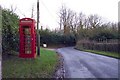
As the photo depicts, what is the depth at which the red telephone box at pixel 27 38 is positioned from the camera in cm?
1470

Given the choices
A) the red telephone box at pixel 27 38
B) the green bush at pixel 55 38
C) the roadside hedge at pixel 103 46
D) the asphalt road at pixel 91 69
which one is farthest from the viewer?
the green bush at pixel 55 38

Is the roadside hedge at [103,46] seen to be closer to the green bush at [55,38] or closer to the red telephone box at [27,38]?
the green bush at [55,38]

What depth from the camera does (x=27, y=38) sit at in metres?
15.0

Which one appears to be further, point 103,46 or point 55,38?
point 55,38

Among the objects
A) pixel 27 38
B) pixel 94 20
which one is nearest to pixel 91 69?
pixel 27 38

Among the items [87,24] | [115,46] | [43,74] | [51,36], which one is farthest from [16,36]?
[87,24]

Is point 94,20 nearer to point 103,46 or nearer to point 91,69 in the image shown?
point 103,46

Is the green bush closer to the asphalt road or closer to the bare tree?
the bare tree

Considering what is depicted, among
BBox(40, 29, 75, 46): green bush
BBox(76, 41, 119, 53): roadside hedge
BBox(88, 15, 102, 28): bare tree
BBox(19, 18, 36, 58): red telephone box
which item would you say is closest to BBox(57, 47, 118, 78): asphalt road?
BBox(19, 18, 36, 58): red telephone box

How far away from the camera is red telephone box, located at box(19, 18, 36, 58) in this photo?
1470 centimetres

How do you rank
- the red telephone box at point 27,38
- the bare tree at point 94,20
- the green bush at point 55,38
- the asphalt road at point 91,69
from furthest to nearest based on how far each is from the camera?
1. the bare tree at point 94,20
2. the green bush at point 55,38
3. the red telephone box at point 27,38
4. the asphalt road at point 91,69

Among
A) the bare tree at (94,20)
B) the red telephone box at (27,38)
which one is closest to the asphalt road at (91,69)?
the red telephone box at (27,38)

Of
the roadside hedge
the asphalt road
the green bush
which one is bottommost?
the asphalt road

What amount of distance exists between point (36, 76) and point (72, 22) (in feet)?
203
